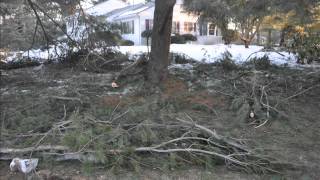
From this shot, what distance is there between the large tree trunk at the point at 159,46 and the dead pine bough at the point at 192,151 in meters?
3.45

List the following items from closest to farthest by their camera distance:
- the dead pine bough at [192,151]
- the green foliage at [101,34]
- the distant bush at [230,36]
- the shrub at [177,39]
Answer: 1. the dead pine bough at [192,151]
2. the green foliage at [101,34]
3. the distant bush at [230,36]
4. the shrub at [177,39]

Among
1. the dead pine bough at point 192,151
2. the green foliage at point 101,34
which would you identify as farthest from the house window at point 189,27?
the dead pine bough at point 192,151

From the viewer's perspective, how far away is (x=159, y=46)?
980 centimetres

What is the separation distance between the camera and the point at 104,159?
553 centimetres

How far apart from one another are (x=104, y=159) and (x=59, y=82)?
539cm

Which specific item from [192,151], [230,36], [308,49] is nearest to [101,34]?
[308,49]

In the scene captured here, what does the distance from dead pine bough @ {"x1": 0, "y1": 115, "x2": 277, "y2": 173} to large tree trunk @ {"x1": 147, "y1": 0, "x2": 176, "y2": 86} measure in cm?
345

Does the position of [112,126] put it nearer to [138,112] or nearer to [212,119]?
[138,112]

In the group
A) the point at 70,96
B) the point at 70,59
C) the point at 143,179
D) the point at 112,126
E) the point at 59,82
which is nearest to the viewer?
the point at 143,179

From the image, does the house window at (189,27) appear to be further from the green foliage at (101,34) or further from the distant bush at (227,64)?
the distant bush at (227,64)

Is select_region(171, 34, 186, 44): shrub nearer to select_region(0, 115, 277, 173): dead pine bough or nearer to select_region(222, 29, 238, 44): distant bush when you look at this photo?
select_region(222, 29, 238, 44): distant bush

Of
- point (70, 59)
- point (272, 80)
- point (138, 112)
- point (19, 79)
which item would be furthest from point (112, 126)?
point (70, 59)

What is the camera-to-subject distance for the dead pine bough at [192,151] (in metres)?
5.65

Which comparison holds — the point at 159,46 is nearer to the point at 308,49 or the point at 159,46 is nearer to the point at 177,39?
the point at 308,49
